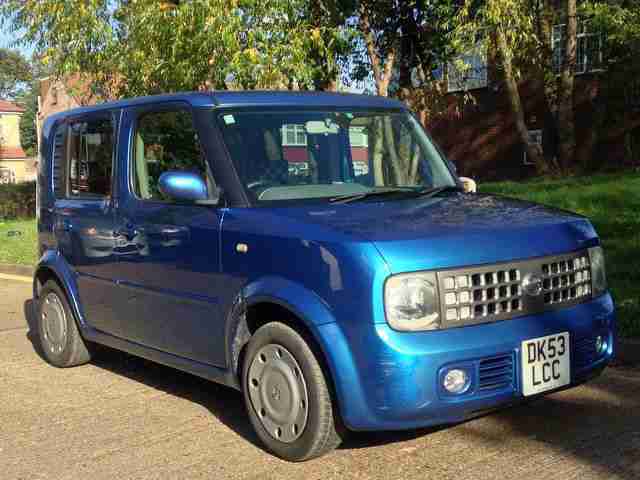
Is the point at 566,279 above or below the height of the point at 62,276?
above

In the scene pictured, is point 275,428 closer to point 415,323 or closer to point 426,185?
point 415,323

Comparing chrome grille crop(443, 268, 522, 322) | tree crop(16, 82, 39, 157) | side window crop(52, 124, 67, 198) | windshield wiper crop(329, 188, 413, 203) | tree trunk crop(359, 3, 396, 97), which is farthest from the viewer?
tree crop(16, 82, 39, 157)

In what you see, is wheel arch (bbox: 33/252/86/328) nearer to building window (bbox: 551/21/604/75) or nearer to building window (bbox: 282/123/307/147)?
building window (bbox: 282/123/307/147)

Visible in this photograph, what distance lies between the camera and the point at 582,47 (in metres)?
23.6

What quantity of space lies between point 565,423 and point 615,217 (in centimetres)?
747

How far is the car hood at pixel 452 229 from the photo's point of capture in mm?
3969

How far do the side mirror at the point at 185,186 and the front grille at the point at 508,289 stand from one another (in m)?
1.51

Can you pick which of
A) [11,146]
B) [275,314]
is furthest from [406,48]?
[11,146]

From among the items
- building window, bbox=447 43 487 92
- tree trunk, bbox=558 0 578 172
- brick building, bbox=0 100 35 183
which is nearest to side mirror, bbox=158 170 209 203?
building window, bbox=447 43 487 92

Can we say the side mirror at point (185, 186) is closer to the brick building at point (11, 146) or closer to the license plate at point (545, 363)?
the license plate at point (545, 363)

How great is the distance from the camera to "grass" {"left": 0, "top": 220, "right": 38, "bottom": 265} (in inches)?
542

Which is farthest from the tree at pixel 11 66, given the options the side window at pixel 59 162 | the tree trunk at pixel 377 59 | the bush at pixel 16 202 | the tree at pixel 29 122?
the side window at pixel 59 162

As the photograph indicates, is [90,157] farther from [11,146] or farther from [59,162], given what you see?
[11,146]

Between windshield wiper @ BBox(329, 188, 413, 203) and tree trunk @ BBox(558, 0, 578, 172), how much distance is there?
55.5 feet
